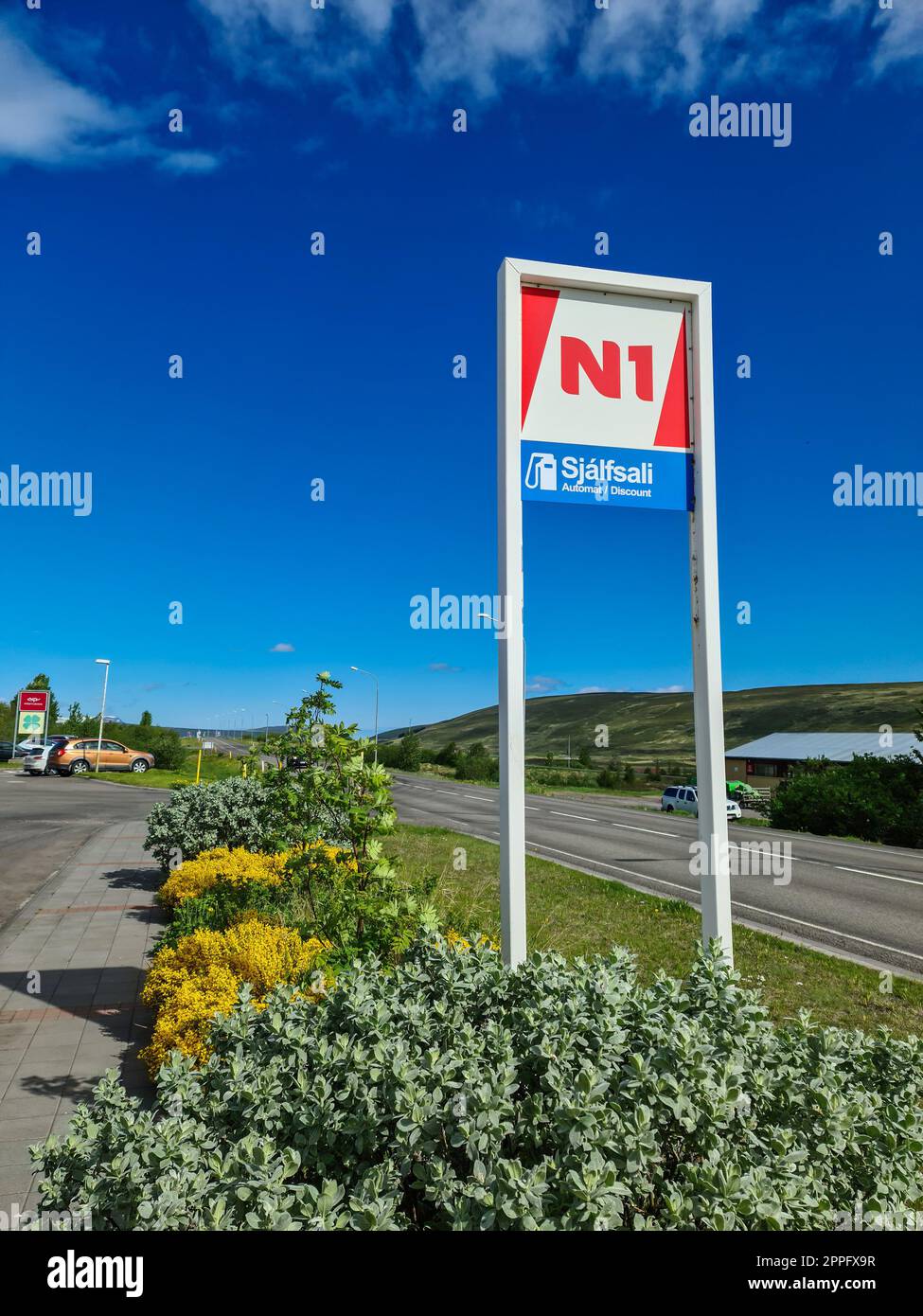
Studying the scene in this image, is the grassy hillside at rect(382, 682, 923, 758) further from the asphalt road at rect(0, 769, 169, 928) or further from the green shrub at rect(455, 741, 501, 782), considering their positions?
the asphalt road at rect(0, 769, 169, 928)

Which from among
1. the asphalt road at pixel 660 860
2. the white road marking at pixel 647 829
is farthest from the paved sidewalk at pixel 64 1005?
the white road marking at pixel 647 829

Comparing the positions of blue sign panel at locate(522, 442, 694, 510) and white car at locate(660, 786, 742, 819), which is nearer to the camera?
blue sign panel at locate(522, 442, 694, 510)

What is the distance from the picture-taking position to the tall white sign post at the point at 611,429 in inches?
180

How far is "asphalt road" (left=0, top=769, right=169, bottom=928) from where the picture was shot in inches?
504

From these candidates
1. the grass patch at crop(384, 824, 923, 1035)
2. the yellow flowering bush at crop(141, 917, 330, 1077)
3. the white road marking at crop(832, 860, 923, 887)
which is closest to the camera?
the yellow flowering bush at crop(141, 917, 330, 1077)

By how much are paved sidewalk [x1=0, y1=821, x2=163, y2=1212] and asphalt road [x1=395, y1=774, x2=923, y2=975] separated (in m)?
7.27

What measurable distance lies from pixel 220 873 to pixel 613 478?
6.16 m

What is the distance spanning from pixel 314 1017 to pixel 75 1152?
0.88 m

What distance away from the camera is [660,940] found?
28.0ft

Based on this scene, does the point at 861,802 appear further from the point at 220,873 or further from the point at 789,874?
the point at 220,873

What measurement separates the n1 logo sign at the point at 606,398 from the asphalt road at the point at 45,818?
915 cm

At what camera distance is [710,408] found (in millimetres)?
4969

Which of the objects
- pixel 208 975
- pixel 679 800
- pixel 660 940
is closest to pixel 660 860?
pixel 660 940

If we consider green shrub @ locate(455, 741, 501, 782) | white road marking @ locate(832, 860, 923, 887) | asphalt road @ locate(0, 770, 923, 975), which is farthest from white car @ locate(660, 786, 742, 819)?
green shrub @ locate(455, 741, 501, 782)
